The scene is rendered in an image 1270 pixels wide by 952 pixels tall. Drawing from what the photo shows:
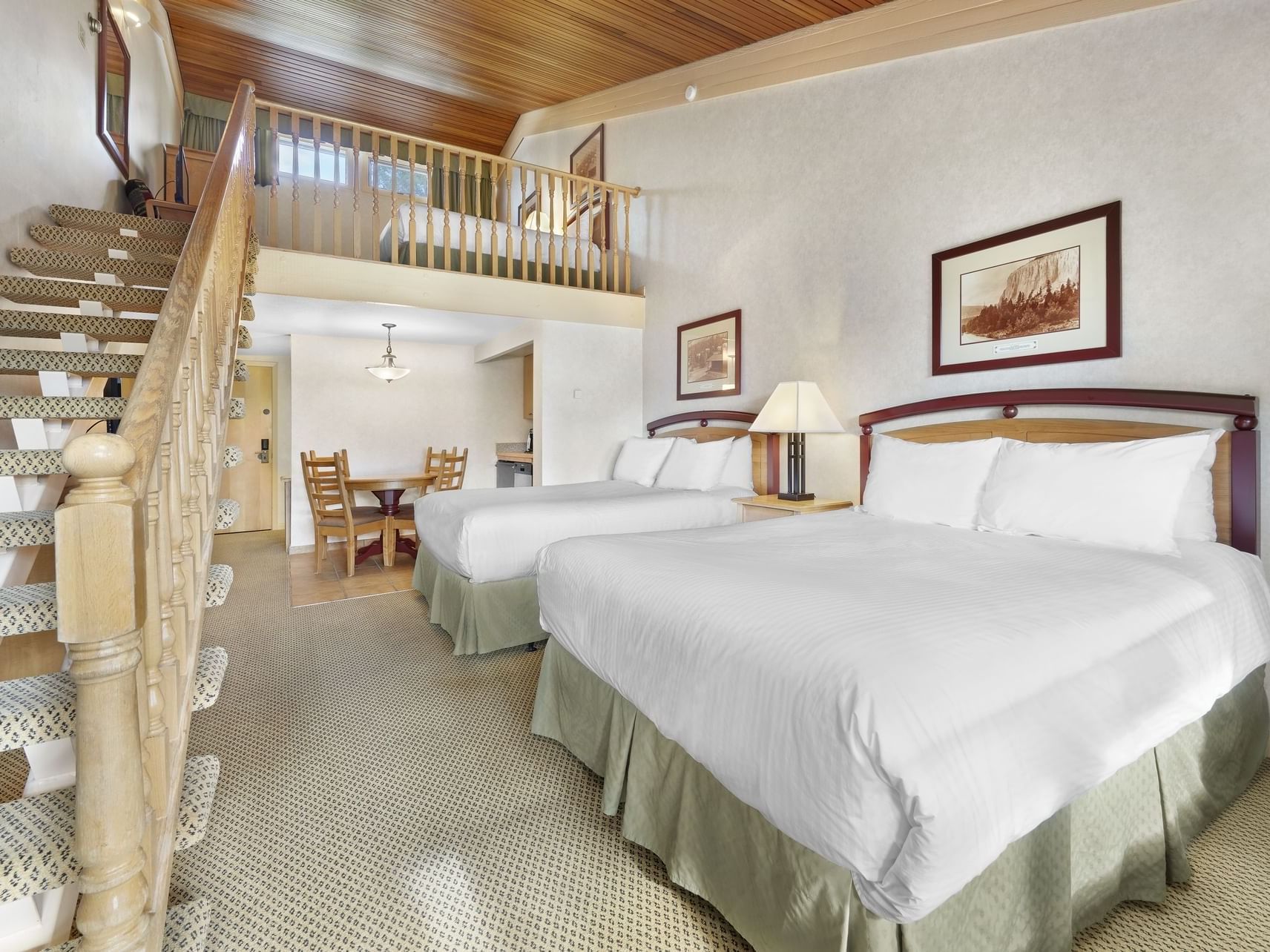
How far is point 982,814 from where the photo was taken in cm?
92

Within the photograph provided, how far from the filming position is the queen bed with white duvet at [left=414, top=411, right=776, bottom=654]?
294cm

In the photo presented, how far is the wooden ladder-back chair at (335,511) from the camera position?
4594mm

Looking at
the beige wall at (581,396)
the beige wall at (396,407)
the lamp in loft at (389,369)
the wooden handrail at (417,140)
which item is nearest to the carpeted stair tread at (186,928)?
the beige wall at (581,396)

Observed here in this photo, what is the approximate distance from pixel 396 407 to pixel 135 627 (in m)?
5.86

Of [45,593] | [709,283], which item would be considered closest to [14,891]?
[45,593]

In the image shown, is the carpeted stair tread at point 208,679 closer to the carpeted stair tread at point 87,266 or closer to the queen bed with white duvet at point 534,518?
the queen bed with white duvet at point 534,518

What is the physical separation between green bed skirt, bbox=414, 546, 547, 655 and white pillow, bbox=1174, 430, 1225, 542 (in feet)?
8.21

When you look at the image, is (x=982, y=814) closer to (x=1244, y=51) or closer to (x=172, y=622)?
(x=172, y=622)

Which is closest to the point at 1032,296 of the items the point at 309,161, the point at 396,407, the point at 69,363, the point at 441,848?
the point at 441,848

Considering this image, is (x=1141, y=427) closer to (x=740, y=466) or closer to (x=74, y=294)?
(x=740, y=466)

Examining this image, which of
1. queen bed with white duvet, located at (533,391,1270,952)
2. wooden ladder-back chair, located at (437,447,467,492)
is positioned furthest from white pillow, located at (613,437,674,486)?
queen bed with white duvet, located at (533,391,1270,952)

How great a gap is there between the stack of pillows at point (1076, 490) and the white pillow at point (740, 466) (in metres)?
1.51

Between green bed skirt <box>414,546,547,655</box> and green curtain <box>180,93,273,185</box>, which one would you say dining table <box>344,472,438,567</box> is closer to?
green bed skirt <box>414,546,547,655</box>

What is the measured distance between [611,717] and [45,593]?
58.1 inches
